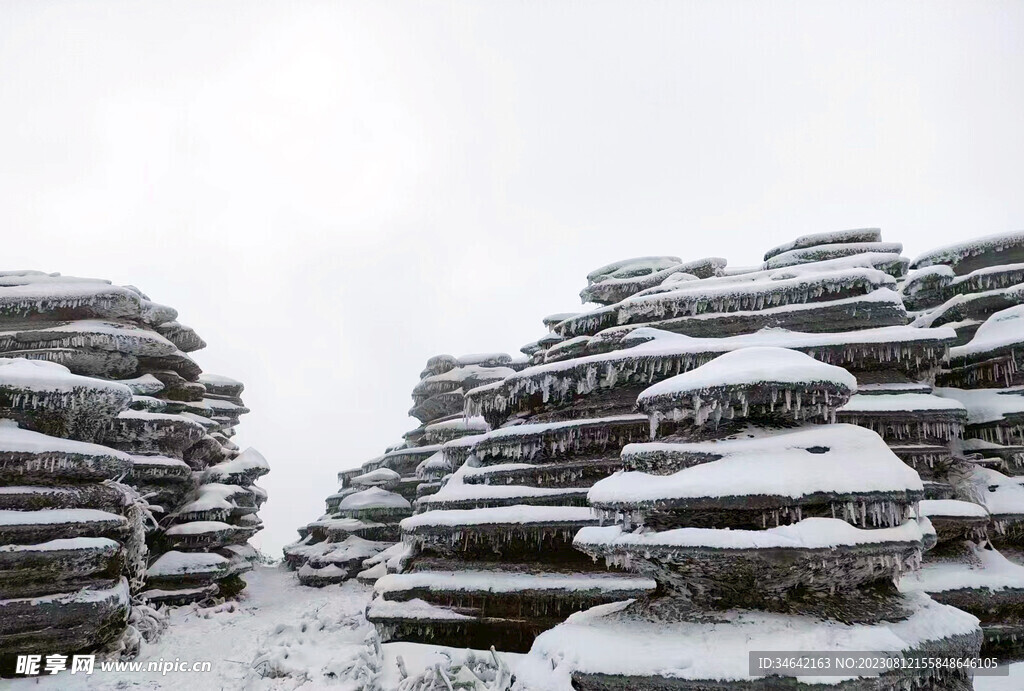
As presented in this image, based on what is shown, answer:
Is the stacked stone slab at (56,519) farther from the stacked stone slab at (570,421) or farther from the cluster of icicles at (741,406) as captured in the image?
the cluster of icicles at (741,406)

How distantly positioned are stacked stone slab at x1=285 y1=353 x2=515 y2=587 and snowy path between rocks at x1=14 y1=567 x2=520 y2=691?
386 cm

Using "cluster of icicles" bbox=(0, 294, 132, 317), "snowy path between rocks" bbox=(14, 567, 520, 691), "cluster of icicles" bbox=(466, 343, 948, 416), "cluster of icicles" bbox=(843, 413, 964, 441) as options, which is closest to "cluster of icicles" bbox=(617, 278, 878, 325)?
"cluster of icicles" bbox=(466, 343, 948, 416)

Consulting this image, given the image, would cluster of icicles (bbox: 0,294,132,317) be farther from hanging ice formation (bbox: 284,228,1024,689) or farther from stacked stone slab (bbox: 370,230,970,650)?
stacked stone slab (bbox: 370,230,970,650)

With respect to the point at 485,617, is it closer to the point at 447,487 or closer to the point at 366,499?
the point at 447,487

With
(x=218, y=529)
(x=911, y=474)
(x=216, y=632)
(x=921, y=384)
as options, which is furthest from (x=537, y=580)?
(x=218, y=529)

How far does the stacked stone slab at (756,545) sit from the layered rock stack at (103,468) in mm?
9507

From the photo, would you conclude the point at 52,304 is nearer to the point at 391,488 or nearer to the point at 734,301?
the point at 391,488

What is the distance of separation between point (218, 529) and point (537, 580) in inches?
500

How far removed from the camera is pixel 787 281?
12.8 meters

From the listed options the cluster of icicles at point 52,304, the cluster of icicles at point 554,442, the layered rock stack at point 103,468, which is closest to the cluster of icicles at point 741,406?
the cluster of icicles at point 554,442

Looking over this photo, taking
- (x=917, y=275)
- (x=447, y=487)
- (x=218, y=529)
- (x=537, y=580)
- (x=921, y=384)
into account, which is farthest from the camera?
(x=218, y=529)

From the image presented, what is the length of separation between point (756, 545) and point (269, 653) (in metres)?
9.84

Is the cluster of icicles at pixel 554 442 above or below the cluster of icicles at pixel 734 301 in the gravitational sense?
below

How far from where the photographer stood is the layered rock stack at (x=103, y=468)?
11.0m
